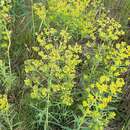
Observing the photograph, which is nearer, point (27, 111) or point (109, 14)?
point (27, 111)

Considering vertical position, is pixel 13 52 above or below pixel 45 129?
above

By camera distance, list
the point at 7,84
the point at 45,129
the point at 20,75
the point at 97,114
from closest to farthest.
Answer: the point at 97,114 < the point at 45,129 < the point at 7,84 < the point at 20,75

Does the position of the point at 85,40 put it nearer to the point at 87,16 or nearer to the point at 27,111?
the point at 87,16

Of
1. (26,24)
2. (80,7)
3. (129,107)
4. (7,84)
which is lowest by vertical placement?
(129,107)

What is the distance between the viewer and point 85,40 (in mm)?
3141

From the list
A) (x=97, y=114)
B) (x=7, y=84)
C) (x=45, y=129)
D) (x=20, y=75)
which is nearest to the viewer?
(x=97, y=114)

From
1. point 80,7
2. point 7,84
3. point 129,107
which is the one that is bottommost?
point 129,107

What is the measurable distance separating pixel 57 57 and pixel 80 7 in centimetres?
71

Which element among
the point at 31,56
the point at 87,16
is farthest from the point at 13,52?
the point at 87,16

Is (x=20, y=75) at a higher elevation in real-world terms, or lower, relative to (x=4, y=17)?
lower

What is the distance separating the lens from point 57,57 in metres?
2.28

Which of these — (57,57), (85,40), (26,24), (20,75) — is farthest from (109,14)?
(57,57)

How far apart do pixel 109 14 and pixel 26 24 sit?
759mm

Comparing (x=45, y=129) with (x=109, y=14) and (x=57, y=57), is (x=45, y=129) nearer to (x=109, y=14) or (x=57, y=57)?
(x=57, y=57)
